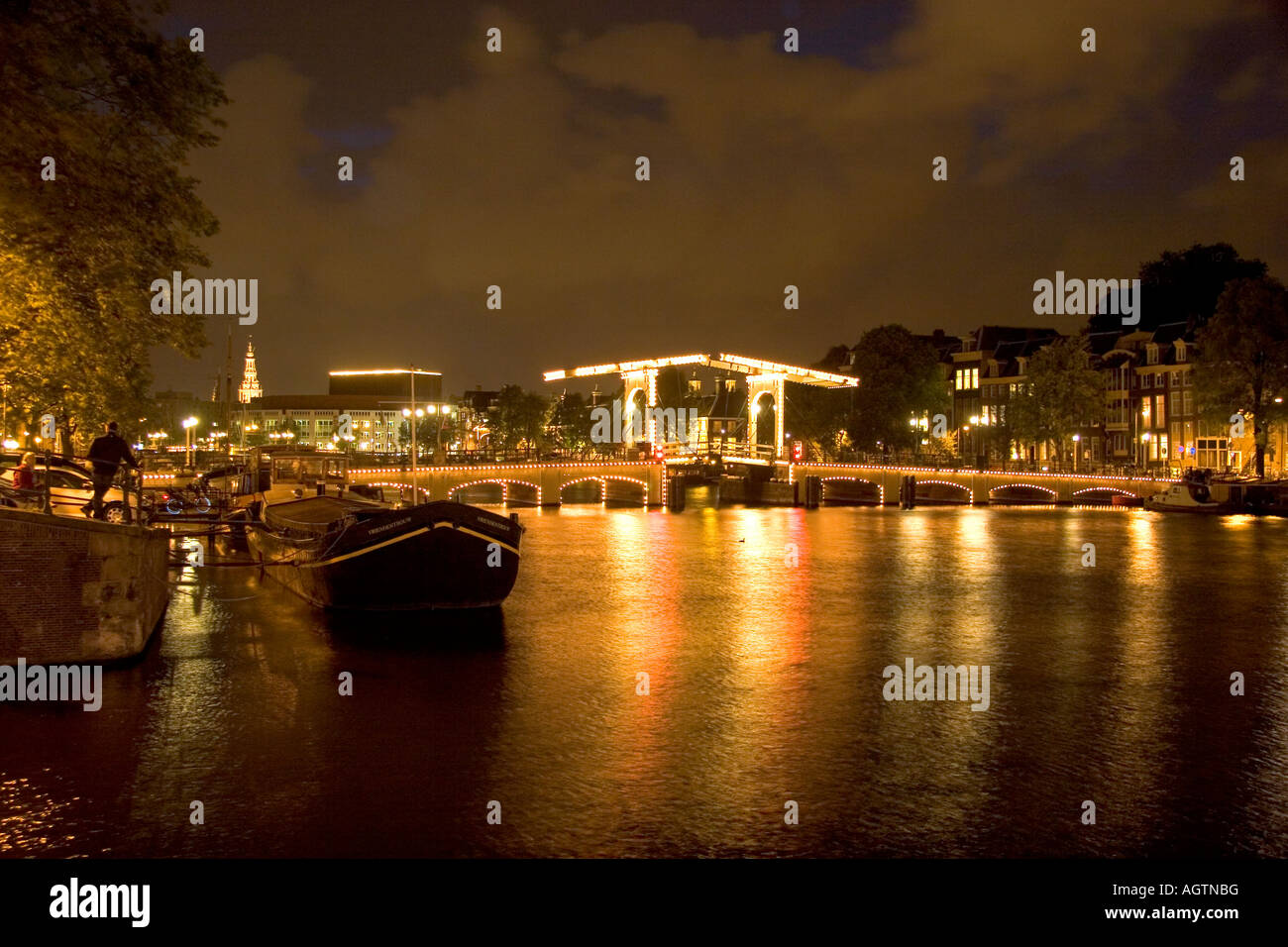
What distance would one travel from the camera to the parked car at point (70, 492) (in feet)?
47.0

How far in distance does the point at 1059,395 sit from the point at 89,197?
66234 mm

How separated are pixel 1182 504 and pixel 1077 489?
10.8 m

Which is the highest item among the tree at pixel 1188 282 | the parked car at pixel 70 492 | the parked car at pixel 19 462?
the tree at pixel 1188 282

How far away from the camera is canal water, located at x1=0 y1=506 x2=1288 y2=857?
8.18 meters

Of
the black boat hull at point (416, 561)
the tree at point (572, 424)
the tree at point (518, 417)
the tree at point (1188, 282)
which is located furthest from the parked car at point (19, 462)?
the tree at point (572, 424)

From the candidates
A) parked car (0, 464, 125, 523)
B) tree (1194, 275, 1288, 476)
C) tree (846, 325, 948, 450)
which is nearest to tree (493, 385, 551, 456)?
tree (846, 325, 948, 450)

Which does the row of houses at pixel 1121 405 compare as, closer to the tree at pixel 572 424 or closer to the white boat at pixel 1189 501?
the white boat at pixel 1189 501

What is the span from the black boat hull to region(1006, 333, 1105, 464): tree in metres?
59.7

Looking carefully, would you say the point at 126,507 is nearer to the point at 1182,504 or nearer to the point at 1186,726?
the point at 1186,726

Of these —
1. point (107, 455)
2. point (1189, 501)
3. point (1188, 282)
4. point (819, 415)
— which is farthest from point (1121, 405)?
point (107, 455)

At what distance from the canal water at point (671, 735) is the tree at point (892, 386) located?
2208 inches

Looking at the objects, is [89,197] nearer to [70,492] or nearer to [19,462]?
[19,462]

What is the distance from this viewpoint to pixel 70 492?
2491 cm

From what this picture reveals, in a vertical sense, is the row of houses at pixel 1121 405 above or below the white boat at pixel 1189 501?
→ above
